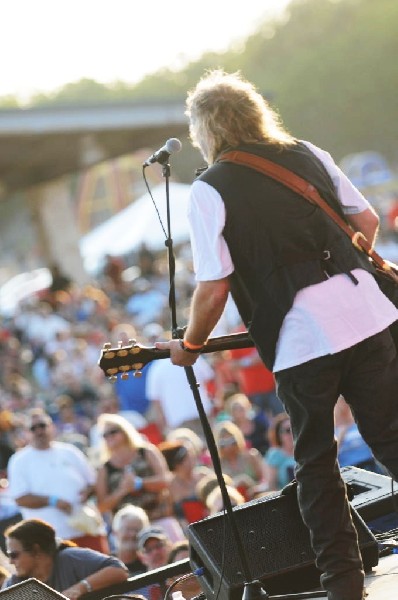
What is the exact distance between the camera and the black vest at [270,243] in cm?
357

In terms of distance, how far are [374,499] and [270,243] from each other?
1606 millimetres

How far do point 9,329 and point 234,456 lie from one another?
39.0ft

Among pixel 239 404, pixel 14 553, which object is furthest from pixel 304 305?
pixel 239 404

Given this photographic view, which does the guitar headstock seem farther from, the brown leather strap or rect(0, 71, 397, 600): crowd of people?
the brown leather strap

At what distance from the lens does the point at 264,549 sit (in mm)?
4078

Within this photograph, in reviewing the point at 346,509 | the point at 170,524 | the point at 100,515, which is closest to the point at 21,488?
the point at 100,515

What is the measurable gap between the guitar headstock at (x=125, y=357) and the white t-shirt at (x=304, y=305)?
1.23 ft

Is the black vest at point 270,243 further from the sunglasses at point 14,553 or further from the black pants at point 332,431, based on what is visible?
the sunglasses at point 14,553

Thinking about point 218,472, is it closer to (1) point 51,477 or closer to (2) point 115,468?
(2) point 115,468

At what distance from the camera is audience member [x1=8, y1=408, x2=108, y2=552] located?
7434mm

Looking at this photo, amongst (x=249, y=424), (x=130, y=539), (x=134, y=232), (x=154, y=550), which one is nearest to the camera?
(x=154, y=550)

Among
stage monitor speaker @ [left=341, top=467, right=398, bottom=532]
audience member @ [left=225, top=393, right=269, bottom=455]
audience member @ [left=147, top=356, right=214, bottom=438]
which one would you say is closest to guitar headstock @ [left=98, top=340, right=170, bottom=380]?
stage monitor speaker @ [left=341, top=467, right=398, bottom=532]

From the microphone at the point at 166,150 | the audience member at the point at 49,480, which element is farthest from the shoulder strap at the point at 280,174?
the audience member at the point at 49,480

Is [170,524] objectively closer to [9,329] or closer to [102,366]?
[102,366]
